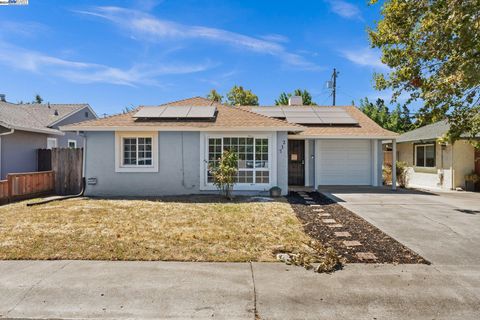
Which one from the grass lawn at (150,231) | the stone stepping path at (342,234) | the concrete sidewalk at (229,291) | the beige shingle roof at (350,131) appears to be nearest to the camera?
the concrete sidewalk at (229,291)

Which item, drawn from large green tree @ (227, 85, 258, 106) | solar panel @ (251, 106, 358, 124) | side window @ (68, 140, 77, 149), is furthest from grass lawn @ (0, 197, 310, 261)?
large green tree @ (227, 85, 258, 106)

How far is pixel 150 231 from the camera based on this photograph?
6602 mm

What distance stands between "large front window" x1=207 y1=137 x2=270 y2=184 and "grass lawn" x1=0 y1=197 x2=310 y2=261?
2.23 metres

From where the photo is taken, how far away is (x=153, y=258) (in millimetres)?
5016

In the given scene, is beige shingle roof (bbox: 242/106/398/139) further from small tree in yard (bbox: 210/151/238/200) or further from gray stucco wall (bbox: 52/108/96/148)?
gray stucco wall (bbox: 52/108/96/148)

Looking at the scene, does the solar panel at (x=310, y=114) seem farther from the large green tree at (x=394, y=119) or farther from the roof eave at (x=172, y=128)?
the large green tree at (x=394, y=119)

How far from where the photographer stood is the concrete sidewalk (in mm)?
3389

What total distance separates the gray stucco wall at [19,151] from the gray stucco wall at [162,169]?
486 centimetres

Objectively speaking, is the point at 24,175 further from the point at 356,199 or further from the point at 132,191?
the point at 356,199

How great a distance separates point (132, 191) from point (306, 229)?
300 inches

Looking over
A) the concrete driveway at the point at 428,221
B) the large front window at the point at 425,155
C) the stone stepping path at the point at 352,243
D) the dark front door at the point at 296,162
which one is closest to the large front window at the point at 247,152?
the concrete driveway at the point at 428,221

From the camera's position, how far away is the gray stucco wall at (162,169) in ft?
38.9

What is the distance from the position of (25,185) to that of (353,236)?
1166 cm

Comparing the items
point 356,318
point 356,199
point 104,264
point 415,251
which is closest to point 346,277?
point 356,318
